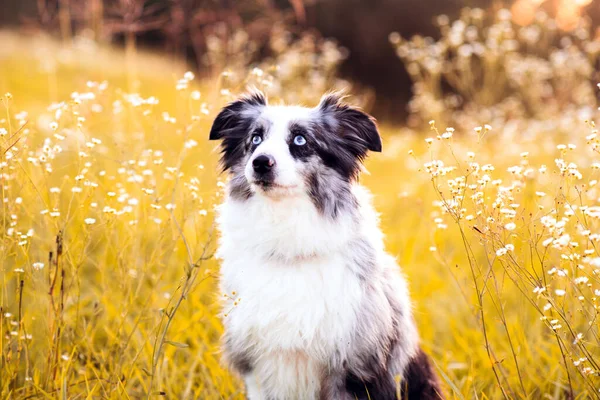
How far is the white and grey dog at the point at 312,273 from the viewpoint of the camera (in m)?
2.96

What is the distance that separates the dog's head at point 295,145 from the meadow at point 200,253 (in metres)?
0.16

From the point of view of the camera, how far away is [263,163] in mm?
2951

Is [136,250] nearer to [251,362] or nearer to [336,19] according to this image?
[251,362]

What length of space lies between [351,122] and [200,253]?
4.72ft

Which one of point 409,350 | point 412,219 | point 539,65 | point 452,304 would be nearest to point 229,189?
point 409,350

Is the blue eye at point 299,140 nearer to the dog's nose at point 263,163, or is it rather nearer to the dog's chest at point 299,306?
the dog's nose at point 263,163

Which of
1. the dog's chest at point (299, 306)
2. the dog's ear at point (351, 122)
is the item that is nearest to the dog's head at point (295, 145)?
the dog's ear at point (351, 122)

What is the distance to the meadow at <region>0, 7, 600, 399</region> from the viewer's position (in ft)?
8.85

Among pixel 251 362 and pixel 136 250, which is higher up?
pixel 136 250

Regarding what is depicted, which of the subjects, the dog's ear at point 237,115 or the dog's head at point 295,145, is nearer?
the dog's head at point 295,145

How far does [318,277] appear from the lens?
303 centimetres

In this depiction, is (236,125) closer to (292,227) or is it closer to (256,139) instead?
(256,139)

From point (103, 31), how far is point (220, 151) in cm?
214

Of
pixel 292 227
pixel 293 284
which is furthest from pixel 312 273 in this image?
pixel 292 227
